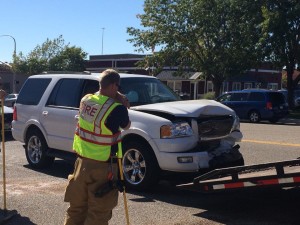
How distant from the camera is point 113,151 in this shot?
15.9 feet

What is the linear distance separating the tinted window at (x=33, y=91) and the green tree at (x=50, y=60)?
197ft

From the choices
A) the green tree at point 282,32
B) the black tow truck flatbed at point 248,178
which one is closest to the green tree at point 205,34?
the green tree at point 282,32

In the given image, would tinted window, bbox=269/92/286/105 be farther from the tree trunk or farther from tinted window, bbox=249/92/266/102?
the tree trunk

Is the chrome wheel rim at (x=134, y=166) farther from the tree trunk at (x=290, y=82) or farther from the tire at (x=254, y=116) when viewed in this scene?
the tree trunk at (x=290, y=82)

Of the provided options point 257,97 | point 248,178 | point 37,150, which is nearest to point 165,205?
point 248,178

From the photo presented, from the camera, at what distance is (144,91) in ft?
28.5

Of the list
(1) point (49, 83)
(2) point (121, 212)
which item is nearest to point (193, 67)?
(1) point (49, 83)

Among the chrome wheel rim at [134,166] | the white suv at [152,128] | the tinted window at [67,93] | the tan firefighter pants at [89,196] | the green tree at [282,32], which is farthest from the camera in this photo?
the green tree at [282,32]

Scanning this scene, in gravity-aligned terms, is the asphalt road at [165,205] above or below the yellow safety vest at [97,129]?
below

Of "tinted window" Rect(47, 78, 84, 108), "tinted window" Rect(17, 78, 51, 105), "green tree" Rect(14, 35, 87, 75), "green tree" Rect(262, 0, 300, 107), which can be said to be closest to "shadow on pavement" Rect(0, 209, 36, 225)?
"tinted window" Rect(47, 78, 84, 108)

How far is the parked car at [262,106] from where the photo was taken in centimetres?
2467

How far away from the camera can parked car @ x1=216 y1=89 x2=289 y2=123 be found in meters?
24.7

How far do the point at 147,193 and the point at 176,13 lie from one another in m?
30.6

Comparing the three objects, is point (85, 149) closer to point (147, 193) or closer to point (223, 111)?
point (147, 193)
